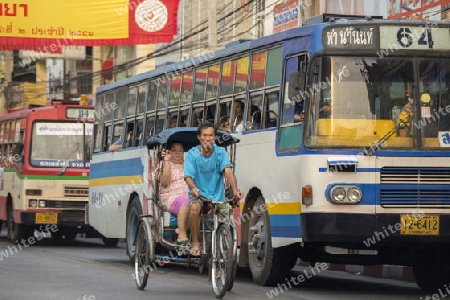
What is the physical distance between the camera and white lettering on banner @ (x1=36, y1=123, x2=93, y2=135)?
26.4 metres

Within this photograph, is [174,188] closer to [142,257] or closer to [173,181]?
[173,181]

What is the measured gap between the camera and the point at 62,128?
26.5 m

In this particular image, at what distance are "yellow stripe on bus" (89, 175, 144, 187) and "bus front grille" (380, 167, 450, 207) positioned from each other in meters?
6.38

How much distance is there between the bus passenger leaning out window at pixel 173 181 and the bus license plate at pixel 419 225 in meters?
2.46

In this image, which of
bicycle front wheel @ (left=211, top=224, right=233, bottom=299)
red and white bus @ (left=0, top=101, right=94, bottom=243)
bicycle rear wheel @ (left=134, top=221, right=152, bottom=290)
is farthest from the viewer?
red and white bus @ (left=0, top=101, right=94, bottom=243)

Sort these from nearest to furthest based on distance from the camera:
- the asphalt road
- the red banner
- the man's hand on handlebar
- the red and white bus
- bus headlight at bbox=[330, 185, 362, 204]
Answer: the man's hand on handlebar < the asphalt road < bus headlight at bbox=[330, 185, 362, 204] < the red and white bus < the red banner

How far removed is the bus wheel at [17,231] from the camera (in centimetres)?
2678

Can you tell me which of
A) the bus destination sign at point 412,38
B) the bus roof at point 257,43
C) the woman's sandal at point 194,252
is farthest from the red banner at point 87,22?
the woman's sandal at point 194,252

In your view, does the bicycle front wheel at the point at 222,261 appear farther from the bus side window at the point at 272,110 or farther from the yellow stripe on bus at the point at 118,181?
the yellow stripe on bus at the point at 118,181

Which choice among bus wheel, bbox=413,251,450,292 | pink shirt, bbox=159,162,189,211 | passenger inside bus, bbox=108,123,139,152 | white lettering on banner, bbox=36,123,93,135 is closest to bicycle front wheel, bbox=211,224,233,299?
pink shirt, bbox=159,162,189,211

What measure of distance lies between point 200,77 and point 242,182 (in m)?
2.49

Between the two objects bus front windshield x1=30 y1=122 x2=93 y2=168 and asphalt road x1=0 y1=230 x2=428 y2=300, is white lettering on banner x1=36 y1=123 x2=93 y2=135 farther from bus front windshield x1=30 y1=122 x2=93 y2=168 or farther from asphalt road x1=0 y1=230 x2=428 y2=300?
asphalt road x1=0 y1=230 x2=428 y2=300

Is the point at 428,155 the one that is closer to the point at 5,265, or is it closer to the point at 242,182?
the point at 242,182

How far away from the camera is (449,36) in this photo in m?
14.6
